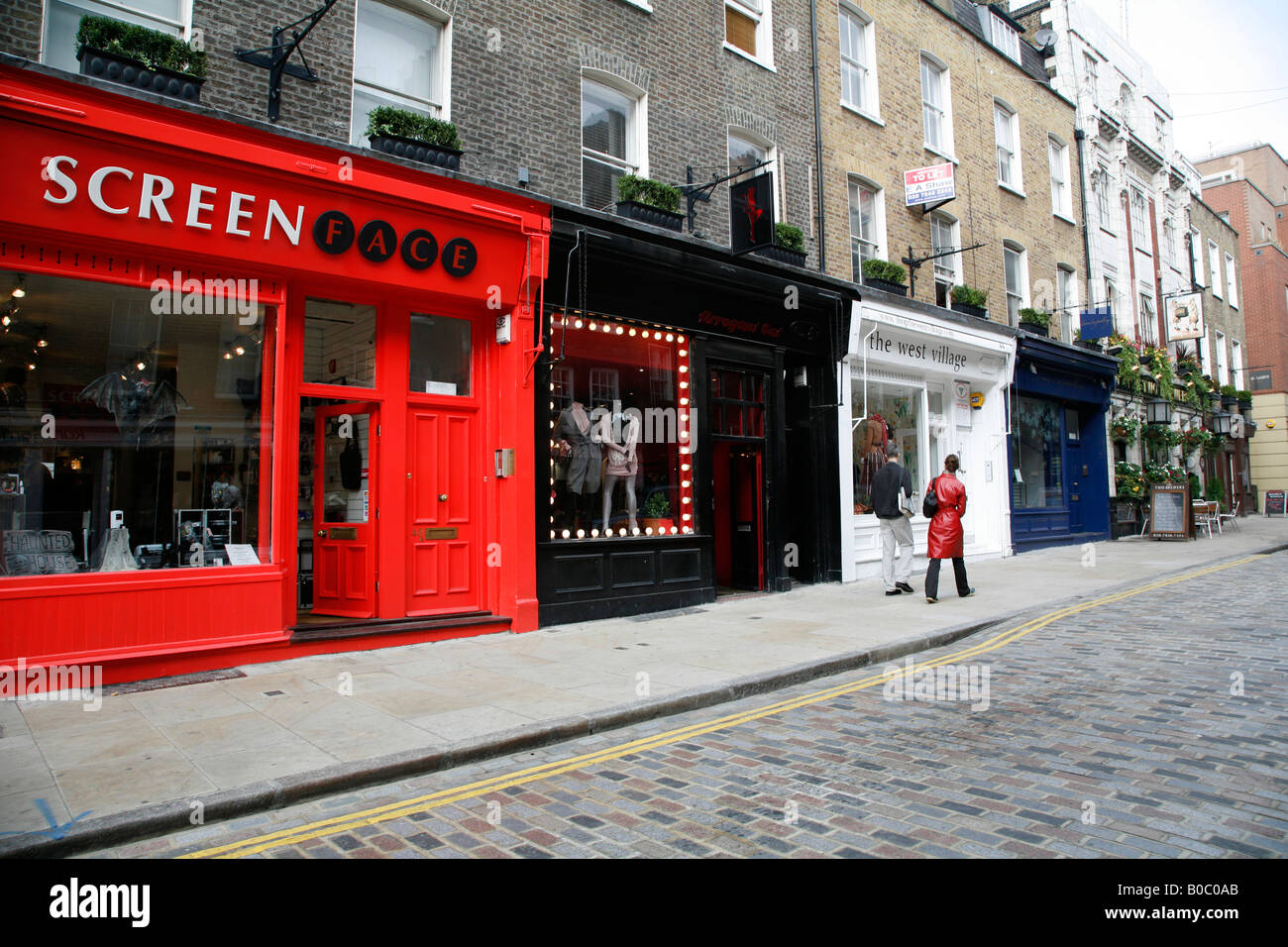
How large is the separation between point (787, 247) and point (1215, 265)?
2770 centimetres

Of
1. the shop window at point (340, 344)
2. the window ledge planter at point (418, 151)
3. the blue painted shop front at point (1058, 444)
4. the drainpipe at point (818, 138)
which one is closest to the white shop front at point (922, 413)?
the blue painted shop front at point (1058, 444)

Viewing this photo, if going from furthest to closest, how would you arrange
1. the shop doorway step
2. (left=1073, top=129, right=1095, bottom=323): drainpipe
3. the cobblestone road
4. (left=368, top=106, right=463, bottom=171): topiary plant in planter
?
1. (left=1073, top=129, right=1095, bottom=323): drainpipe
2. (left=368, top=106, right=463, bottom=171): topiary plant in planter
3. the shop doorway step
4. the cobblestone road

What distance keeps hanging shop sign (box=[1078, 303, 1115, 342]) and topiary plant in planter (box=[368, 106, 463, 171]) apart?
17.2 m

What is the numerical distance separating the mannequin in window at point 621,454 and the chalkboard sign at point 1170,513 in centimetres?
1622

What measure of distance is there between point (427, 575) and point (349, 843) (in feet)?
17.8

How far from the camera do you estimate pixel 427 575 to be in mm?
8914

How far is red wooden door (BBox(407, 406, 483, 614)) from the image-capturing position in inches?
350

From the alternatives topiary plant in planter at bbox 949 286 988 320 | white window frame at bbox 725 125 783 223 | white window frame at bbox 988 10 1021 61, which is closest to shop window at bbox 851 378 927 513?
topiary plant in planter at bbox 949 286 988 320

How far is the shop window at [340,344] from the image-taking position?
8.49m

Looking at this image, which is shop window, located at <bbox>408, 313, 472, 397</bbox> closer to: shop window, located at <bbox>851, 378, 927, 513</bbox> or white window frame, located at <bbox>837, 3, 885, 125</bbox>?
shop window, located at <bbox>851, 378, 927, 513</bbox>

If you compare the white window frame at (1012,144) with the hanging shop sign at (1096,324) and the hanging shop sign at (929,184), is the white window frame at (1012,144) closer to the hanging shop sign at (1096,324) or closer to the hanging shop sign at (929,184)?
the hanging shop sign at (1096,324)

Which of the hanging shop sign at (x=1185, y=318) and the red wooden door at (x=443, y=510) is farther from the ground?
the hanging shop sign at (x=1185, y=318)
